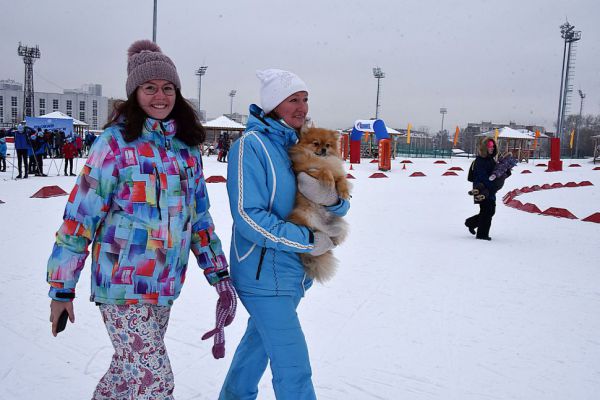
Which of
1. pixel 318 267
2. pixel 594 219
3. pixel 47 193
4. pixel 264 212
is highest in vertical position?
pixel 264 212

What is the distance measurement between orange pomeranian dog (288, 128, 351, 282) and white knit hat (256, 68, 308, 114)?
23 cm

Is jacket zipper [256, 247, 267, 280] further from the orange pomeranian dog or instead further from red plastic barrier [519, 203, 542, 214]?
red plastic barrier [519, 203, 542, 214]

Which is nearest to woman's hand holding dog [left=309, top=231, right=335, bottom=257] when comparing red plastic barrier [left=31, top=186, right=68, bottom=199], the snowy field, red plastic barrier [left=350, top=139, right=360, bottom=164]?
the snowy field

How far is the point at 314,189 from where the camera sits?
6.79 ft

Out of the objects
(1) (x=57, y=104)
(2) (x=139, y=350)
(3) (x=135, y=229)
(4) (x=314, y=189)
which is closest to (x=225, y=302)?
(2) (x=139, y=350)

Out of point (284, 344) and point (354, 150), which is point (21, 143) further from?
point (354, 150)

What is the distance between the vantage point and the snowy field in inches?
116

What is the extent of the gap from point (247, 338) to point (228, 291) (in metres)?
0.34

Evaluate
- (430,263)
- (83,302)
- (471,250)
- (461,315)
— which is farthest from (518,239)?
(83,302)

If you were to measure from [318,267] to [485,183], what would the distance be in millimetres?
6282

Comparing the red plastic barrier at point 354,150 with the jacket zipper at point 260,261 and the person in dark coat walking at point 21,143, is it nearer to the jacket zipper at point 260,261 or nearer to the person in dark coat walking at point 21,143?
the person in dark coat walking at point 21,143

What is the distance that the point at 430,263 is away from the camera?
6.10m

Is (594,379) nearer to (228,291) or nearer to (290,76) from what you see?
(228,291)

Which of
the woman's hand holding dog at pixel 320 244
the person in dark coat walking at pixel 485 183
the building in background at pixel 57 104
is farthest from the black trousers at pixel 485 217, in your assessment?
the building in background at pixel 57 104
